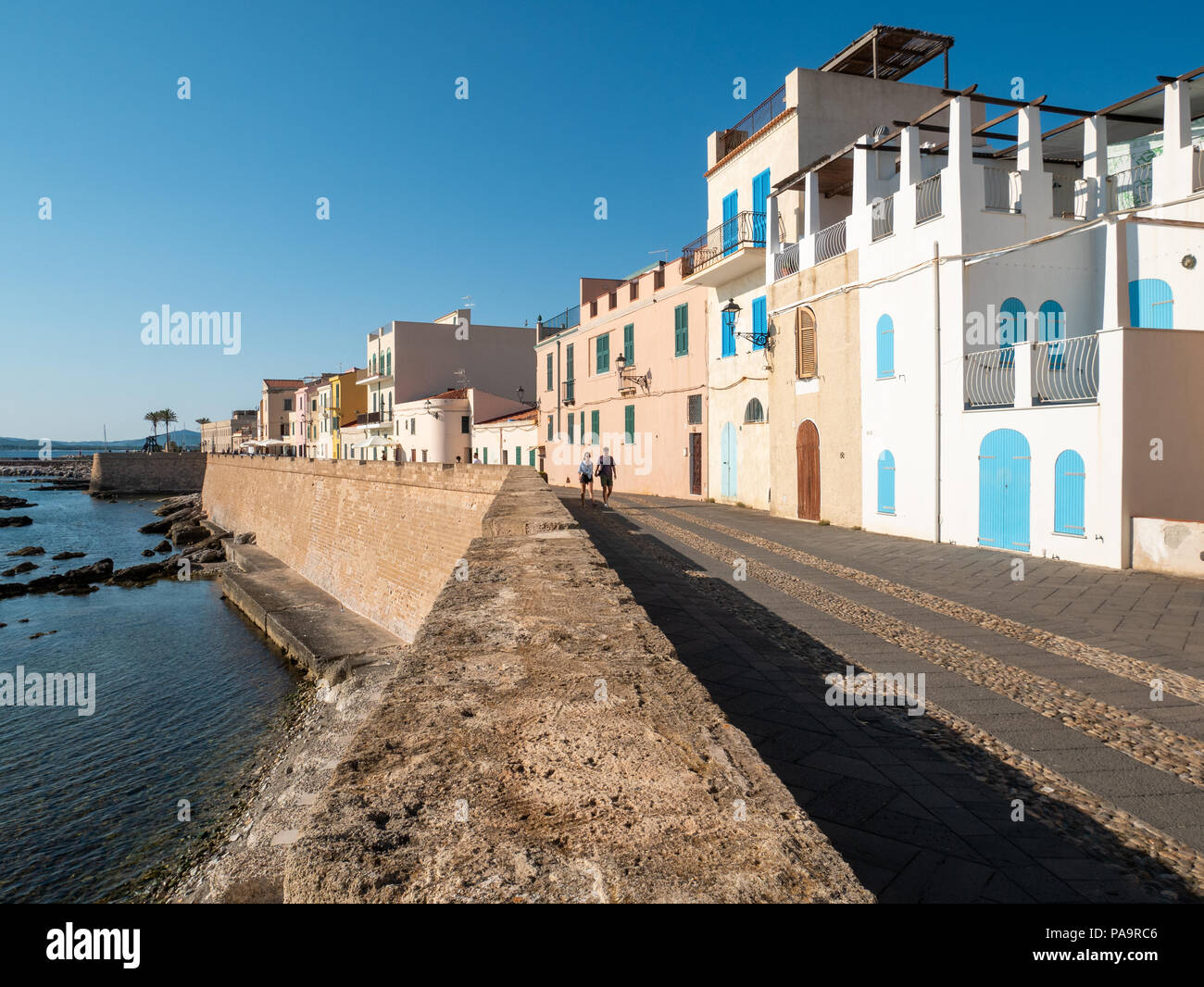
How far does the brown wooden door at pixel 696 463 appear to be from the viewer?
2309cm

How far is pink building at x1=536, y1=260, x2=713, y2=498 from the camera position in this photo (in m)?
23.3

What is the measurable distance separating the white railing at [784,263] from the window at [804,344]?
1388 millimetres

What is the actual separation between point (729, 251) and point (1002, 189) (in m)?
7.00

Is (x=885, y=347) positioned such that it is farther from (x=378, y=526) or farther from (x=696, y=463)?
(x=378, y=526)

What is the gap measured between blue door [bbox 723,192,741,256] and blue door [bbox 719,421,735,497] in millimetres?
4862

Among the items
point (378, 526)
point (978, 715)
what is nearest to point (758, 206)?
point (378, 526)

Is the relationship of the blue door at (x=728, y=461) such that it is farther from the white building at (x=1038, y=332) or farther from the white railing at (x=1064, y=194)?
the white railing at (x=1064, y=194)

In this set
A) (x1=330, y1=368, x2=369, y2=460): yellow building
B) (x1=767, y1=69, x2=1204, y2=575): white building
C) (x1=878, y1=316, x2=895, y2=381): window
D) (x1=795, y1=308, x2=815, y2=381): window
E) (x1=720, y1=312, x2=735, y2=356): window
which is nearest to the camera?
(x1=767, y1=69, x2=1204, y2=575): white building

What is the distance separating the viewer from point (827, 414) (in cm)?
1633

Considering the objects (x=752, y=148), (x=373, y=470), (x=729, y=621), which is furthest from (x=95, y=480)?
(x=729, y=621)

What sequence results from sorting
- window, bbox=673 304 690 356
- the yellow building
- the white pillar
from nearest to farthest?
the white pillar
window, bbox=673 304 690 356
the yellow building

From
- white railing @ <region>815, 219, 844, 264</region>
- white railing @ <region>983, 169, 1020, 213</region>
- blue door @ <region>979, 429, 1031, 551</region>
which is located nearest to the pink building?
white railing @ <region>815, 219, 844, 264</region>

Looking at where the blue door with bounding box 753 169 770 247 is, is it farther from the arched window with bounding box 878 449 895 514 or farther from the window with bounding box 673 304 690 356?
the arched window with bounding box 878 449 895 514

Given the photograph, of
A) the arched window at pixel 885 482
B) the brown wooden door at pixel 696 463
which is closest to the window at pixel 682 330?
the brown wooden door at pixel 696 463
